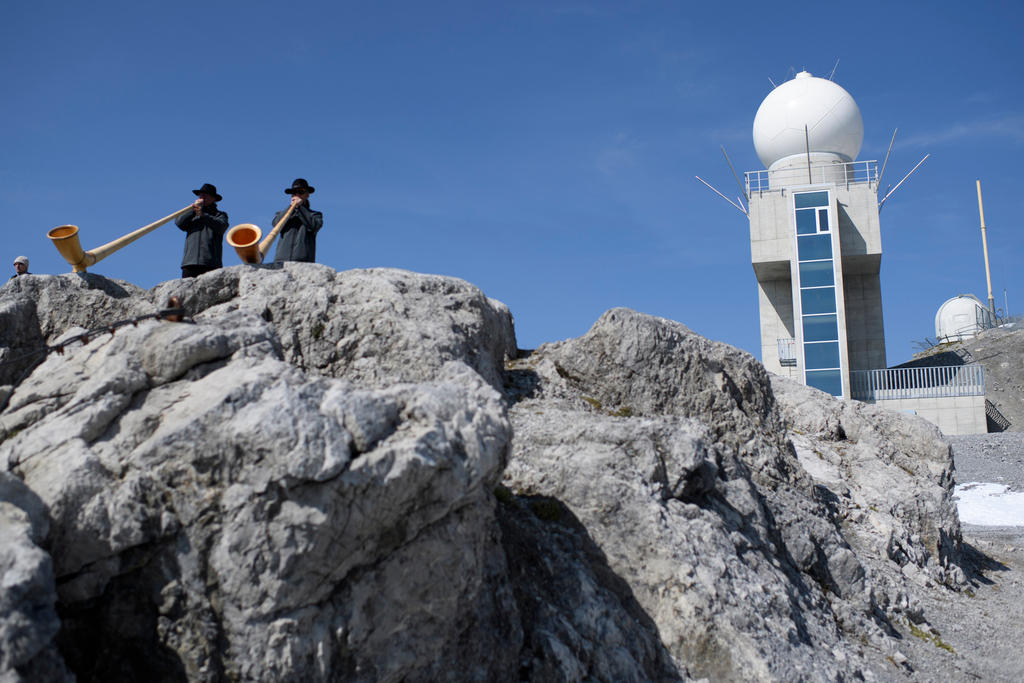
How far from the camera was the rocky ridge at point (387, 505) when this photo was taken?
6379 mm

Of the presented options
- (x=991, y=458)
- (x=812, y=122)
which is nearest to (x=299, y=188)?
(x=991, y=458)

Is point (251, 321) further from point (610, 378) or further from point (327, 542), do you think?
point (610, 378)

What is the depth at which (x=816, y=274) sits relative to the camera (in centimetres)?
4278

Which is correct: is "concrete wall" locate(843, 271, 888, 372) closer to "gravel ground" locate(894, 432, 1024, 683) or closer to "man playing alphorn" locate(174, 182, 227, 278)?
"gravel ground" locate(894, 432, 1024, 683)

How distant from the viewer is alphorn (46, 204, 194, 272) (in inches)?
390

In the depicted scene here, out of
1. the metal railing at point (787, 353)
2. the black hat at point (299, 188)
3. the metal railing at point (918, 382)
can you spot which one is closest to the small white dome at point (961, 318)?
the metal railing at point (918, 382)

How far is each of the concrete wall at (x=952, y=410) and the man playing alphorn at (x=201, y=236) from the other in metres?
38.8

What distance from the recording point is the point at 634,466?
972 cm

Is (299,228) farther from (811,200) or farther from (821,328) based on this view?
(811,200)

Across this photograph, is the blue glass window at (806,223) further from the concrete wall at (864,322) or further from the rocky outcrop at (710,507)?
the rocky outcrop at (710,507)

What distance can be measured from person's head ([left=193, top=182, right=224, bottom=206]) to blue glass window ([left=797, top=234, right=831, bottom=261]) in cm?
3600

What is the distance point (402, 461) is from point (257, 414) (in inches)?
44.7

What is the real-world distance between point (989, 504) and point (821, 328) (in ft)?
54.6

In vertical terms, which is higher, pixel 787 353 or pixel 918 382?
pixel 787 353
